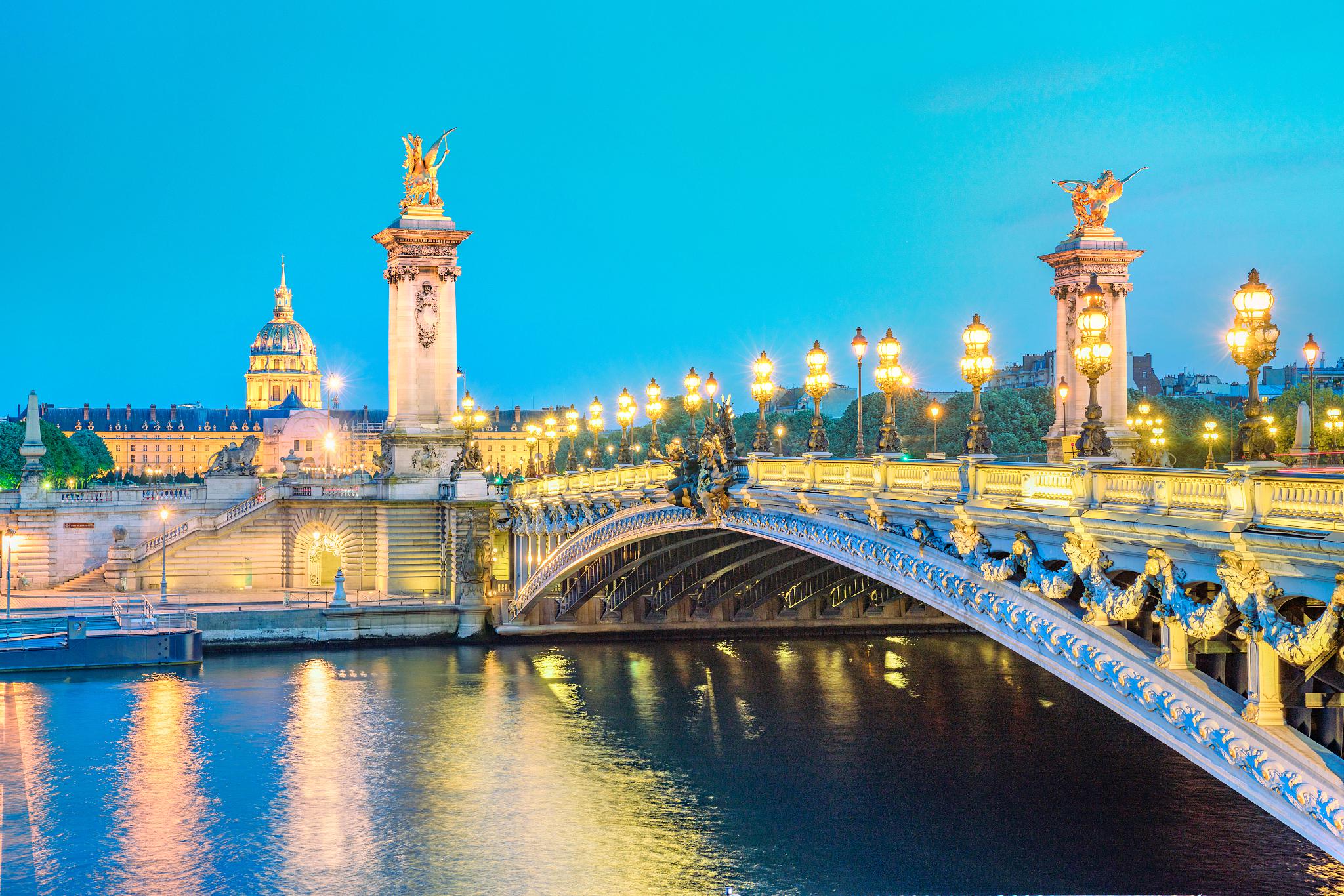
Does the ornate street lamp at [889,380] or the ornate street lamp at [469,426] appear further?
the ornate street lamp at [469,426]

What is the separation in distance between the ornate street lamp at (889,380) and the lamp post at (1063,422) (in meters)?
8.74

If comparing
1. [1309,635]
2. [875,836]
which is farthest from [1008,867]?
[1309,635]

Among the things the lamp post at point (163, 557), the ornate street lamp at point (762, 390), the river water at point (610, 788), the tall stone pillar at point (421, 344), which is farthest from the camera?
the tall stone pillar at point (421, 344)

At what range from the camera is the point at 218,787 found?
3328cm

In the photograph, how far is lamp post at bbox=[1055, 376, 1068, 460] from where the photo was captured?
3958cm

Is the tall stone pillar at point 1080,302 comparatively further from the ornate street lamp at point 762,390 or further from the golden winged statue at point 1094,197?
the ornate street lamp at point 762,390

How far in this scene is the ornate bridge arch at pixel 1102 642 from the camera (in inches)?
603

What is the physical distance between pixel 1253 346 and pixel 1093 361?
12.3 feet

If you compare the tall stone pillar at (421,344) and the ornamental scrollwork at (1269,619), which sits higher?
the tall stone pillar at (421,344)

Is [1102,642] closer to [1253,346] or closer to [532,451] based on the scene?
[1253,346]

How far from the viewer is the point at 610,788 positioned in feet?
108

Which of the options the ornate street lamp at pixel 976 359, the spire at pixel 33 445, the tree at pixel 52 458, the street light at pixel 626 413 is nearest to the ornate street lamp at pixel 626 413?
the street light at pixel 626 413

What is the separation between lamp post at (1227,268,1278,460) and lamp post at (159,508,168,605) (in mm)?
47868

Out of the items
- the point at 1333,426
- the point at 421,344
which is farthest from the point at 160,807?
the point at 421,344
